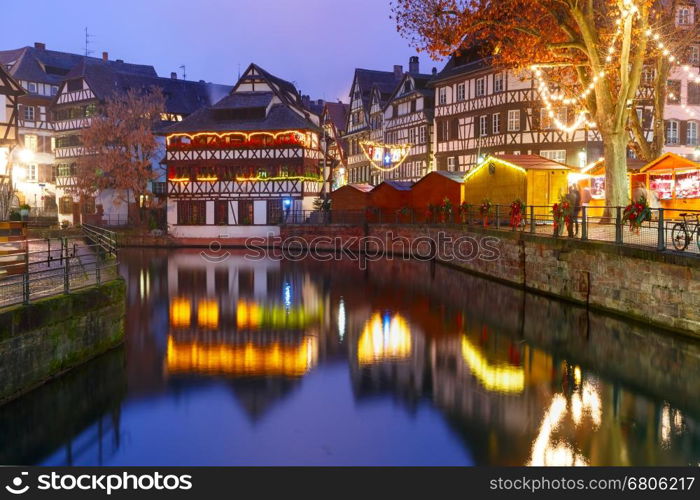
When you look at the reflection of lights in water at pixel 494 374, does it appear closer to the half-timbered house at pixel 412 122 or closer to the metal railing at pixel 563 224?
the metal railing at pixel 563 224

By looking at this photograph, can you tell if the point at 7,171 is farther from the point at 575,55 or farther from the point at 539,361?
the point at 539,361

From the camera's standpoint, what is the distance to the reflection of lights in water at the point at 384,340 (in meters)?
15.9

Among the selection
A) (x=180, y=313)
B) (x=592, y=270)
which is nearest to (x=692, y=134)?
(x=592, y=270)

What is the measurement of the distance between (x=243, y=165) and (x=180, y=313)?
3013 centimetres

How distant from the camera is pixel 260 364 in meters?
15.0

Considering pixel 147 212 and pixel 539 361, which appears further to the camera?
pixel 147 212

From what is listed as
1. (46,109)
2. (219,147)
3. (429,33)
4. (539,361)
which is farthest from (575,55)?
(46,109)

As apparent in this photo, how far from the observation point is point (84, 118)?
58000 millimetres

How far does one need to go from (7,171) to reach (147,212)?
21368mm

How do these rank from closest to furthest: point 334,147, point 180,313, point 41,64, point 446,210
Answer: point 180,313 → point 446,210 → point 334,147 → point 41,64

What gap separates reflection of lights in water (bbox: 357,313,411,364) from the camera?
15875mm

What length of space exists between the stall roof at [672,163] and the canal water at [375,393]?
8457 millimetres

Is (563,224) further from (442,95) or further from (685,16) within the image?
(442,95)

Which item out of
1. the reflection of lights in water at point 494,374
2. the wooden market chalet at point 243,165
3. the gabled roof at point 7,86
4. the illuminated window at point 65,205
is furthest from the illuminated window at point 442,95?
the reflection of lights in water at point 494,374
